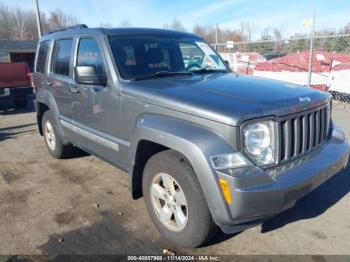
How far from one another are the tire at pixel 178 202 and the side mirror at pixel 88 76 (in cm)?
110

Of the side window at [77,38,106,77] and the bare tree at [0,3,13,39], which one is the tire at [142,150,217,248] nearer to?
the side window at [77,38,106,77]

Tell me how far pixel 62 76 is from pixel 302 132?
333 centimetres

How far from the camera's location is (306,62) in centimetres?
1043

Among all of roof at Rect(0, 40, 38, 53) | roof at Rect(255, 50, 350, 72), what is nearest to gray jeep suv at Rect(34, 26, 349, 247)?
roof at Rect(255, 50, 350, 72)

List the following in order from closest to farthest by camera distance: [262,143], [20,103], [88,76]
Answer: [262,143] < [88,76] < [20,103]

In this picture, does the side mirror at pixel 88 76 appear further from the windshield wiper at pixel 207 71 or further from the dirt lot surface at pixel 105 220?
the dirt lot surface at pixel 105 220

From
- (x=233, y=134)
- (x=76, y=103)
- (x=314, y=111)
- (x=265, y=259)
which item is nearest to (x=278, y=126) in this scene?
(x=233, y=134)

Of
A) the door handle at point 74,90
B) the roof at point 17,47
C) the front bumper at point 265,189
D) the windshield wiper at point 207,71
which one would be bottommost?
the front bumper at point 265,189

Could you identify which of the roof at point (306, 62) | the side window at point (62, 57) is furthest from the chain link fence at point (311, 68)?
the side window at point (62, 57)

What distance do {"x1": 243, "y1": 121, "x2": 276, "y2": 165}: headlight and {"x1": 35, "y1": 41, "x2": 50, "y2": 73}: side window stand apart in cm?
396

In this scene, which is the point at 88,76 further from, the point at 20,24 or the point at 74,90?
the point at 20,24

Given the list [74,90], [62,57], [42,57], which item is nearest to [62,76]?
[62,57]

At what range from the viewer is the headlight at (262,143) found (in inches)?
104

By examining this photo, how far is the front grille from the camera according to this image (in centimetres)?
275
